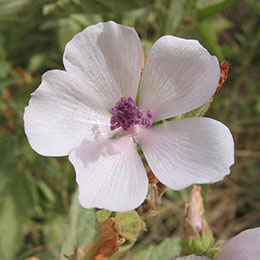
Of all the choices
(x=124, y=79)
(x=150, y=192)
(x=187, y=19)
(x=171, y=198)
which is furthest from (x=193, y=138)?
(x=171, y=198)

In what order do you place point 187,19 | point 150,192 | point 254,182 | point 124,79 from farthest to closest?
1. point 254,182
2. point 187,19
3. point 124,79
4. point 150,192

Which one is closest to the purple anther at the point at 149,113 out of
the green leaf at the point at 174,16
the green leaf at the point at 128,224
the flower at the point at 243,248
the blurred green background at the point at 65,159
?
the green leaf at the point at 128,224

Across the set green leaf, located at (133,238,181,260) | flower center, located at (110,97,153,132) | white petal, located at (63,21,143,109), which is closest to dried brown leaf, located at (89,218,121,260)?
flower center, located at (110,97,153,132)

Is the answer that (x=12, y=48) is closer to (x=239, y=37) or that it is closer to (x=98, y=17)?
(x=98, y=17)

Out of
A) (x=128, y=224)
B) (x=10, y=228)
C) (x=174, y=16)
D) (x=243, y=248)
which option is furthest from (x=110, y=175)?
(x=174, y=16)

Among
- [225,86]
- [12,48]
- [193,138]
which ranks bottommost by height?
[225,86]

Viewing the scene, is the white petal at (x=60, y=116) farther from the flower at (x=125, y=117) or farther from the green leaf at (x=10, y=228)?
the green leaf at (x=10, y=228)

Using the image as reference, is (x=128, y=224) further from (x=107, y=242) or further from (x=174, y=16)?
(x=174, y=16)

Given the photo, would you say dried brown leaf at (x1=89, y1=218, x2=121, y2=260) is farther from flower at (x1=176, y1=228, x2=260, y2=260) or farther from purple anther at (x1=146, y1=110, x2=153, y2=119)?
purple anther at (x1=146, y1=110, x2=153, y2=119)
